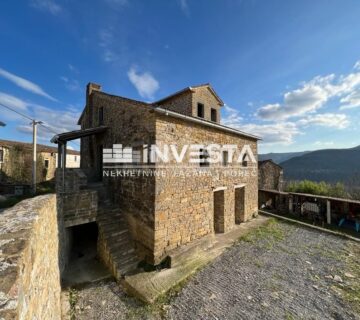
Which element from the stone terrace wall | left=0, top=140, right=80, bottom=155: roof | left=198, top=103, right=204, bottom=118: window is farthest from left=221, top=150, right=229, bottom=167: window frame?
left=0, top=140, right=80, bottom=155: roof

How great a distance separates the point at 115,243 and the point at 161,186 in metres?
2.67

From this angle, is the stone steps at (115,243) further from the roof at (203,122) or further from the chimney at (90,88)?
the chimney at (90,88)

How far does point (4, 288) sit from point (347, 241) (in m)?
10.7

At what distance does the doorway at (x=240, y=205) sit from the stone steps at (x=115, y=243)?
20.2 feet

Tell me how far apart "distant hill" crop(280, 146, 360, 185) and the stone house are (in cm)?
5016

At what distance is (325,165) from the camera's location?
61.2 metres

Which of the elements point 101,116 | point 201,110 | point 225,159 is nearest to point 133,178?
point 225,159

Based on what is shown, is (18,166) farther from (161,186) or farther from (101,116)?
(161,186)

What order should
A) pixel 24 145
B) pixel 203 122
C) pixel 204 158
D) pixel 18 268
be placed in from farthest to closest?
pixel 24 145 < pixel 204 158 < pixel 203 122 < pixel 18 268

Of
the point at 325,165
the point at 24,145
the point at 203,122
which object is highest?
the point at 24,145

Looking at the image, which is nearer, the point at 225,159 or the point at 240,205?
the point at 225,159

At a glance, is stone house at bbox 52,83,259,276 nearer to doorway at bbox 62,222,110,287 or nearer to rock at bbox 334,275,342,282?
doorway at bbox 62,222,110,287

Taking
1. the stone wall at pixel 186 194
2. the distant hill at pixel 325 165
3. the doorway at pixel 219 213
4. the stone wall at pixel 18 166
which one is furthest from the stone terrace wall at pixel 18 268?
the distant hill at pixel 325 165

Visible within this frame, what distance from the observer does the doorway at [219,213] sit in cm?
867
